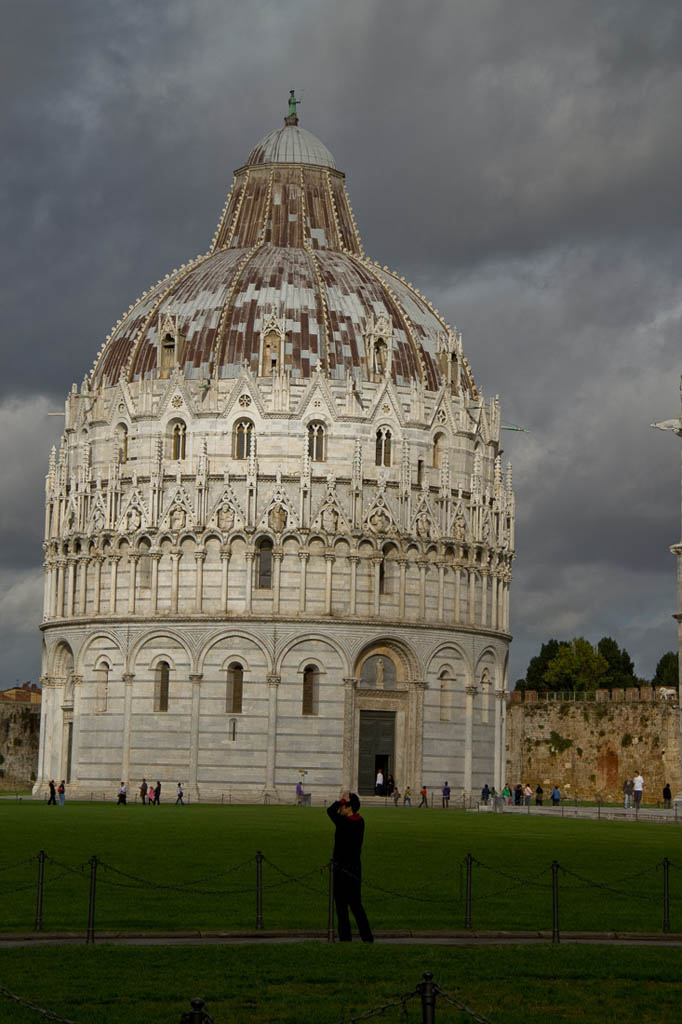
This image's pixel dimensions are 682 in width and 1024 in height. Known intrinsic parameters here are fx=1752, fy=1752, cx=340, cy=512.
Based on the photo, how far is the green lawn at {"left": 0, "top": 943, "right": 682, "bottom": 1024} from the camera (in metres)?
19.1

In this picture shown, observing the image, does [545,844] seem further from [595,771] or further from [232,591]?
[595,771]

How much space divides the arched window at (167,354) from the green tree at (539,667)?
59.7 metres

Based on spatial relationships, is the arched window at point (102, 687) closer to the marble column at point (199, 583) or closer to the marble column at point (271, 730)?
the marble column at point (199, 583)

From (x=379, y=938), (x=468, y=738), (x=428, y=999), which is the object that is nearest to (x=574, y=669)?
(x=468, y=738)

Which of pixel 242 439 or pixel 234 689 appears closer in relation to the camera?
pixel 234 689

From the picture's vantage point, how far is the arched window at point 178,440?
91.2m

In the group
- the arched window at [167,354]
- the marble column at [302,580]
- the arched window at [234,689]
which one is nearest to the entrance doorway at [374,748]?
the arched window at [234,689]

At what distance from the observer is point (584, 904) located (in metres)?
30.6

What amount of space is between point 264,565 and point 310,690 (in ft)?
22.2

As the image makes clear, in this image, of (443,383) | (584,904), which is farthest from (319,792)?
(584,904)

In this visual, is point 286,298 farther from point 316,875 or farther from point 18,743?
point 316,875

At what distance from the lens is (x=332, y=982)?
69.2 feet

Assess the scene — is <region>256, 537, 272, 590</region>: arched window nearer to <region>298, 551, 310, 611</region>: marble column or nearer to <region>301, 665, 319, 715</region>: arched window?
<region>298, 551, 310, 611</region>: marble column

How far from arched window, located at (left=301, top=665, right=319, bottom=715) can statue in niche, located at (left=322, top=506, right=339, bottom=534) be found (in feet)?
23.3
